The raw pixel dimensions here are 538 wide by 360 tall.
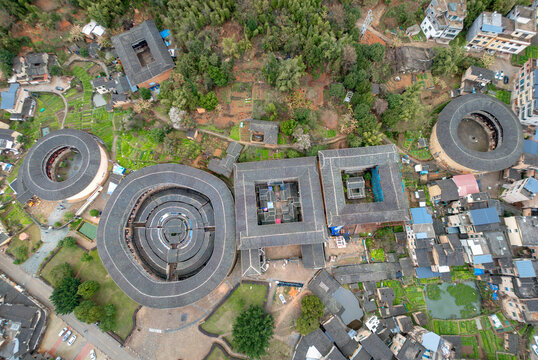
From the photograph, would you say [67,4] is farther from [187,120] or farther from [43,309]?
[43,309]

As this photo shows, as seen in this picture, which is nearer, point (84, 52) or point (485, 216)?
point (485, 216)

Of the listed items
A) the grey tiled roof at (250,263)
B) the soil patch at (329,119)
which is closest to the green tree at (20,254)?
the grey tiled roof at (250,263)

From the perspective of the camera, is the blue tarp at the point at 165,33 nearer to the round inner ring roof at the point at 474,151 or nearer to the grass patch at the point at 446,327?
the round inner ring roof at the point at 474,151

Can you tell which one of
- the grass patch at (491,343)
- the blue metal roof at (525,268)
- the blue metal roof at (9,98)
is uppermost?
the blue metal roof at (9,98)

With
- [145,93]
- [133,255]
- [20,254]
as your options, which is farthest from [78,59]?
[133,255]

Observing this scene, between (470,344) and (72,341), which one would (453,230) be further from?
(72,341)

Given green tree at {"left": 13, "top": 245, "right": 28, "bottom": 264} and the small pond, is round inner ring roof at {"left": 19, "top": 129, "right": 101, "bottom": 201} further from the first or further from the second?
the small pond
